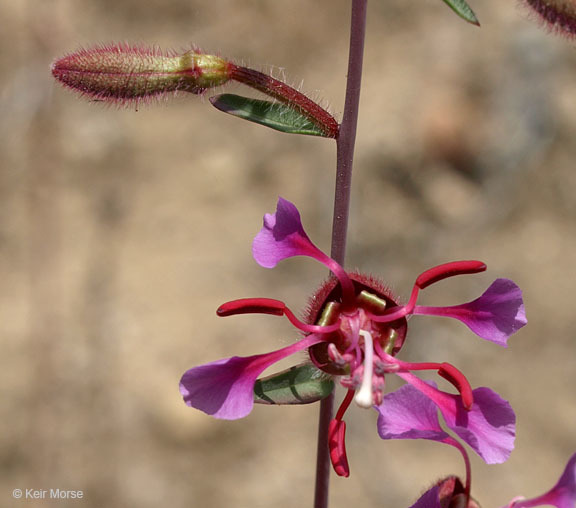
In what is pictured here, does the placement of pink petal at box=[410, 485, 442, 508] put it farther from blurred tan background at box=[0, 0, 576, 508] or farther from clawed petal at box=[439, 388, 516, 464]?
blurred tan background at box=[0, 0, 576, 508]

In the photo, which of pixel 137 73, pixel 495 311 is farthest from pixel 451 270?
pixel 137 73

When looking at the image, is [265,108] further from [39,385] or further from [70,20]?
[70,20]

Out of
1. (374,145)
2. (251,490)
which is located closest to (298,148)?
(374,145)

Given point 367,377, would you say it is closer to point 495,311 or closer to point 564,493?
point 495,311

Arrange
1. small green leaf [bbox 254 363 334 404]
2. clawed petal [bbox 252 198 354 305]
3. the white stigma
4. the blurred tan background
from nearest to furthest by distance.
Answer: the white stigma
clawed petal [bbox 252 198 354 305]
small green leaf [bbox 254 363 334 404]
the blurred tan background

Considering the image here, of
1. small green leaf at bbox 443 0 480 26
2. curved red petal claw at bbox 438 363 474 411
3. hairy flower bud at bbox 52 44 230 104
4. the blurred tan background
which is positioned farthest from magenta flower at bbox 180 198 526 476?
the blurred tan background
